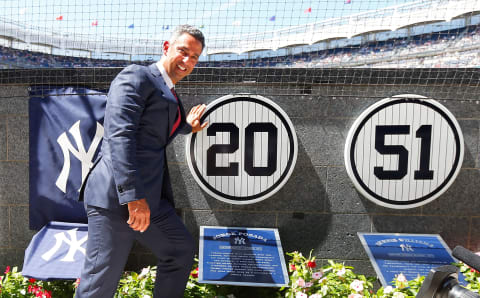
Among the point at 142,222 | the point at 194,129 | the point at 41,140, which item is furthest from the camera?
the point at 41,140

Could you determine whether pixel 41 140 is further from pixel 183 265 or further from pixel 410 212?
pixel 410 212

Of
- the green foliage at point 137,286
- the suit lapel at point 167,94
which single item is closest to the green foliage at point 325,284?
the green foliage at point 137,286

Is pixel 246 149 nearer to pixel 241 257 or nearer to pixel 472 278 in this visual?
pixel 241 257

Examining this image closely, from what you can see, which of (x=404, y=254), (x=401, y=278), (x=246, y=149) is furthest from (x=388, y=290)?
(x=246, y=149)

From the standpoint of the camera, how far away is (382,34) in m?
23.0

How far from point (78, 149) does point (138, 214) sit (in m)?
1.37

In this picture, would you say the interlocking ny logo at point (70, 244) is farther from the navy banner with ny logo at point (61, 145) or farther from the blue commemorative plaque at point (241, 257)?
the blue commemorative plaque at point (241, 257)

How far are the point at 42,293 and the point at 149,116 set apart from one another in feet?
5.44

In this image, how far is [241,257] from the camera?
2529mm

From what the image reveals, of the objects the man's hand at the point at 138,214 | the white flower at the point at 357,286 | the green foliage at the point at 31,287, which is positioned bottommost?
the green foliage at the point at 31,287

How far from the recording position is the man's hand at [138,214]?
1.69 metres

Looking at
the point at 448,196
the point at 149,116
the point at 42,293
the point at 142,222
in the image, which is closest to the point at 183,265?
the point at 142,222

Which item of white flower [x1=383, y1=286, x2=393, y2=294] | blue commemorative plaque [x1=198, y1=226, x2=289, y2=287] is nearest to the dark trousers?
blue commemorative plaque [x1=198, y1=226, x2=289, y2=287]

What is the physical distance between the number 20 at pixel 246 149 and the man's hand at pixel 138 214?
108 cm
